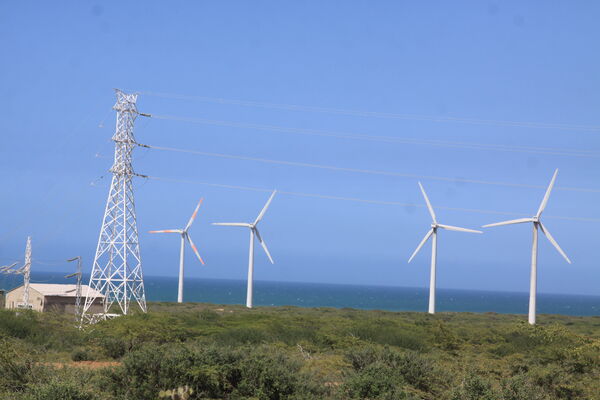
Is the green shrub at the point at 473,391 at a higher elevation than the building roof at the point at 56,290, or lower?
higher

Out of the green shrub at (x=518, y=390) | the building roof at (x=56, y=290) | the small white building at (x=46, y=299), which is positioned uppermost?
the green shrub at (x=518, y=390)

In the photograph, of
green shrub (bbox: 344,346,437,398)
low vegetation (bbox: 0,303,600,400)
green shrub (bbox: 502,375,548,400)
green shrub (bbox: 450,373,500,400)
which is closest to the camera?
green shrub (bbox: 450,373,500,400)

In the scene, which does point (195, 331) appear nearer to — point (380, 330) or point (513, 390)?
point (380, 330)

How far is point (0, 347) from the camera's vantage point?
21031 mm

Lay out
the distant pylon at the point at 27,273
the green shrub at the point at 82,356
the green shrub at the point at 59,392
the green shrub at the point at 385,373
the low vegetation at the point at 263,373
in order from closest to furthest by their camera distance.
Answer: the green shrub at the point at 59,392 → the low vegetation at the point at 263,373 → the green shrub at the point at 385,373 → the green shrub at the point at 82,356 → the distant pylon at the point at 27,273

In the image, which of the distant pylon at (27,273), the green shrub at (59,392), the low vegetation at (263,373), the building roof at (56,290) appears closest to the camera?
the green shrub at (59,392)

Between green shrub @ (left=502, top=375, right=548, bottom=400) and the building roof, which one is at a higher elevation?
green shrub @ (left=502, top=375, right=548, bottom=400)

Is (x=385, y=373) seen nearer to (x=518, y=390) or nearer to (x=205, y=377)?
(x=518, y=390)

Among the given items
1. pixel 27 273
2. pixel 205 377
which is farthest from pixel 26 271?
pixel 205 377

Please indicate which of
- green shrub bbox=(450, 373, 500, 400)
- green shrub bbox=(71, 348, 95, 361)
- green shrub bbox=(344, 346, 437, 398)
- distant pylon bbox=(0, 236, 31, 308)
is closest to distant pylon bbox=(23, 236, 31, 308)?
distant pylon bbox=(0, 236, 31, 308)

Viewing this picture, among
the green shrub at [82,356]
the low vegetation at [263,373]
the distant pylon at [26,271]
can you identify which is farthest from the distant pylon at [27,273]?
the green shrub at [82,356]

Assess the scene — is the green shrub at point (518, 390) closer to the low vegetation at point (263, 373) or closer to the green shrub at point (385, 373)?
the low vegetation at point (263, 373)

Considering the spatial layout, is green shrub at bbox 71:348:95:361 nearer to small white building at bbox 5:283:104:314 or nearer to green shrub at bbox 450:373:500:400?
green shrub at bbox 450:373:500:400

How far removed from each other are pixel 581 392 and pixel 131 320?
72.5 ft
